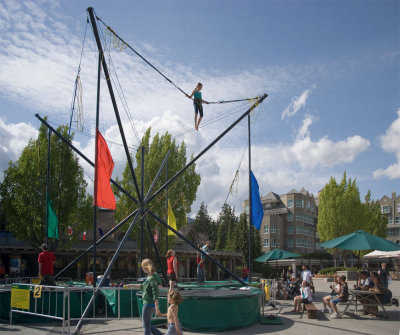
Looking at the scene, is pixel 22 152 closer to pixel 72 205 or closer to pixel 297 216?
pixel 72 205

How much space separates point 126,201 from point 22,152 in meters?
8.87

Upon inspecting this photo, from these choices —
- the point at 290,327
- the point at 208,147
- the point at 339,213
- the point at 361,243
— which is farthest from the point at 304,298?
the point at 339,213

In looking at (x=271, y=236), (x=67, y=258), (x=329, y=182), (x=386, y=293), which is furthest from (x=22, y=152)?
(x=271, y=236)

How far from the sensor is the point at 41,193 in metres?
26.4

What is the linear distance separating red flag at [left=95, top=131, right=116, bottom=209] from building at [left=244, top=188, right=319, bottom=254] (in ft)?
191

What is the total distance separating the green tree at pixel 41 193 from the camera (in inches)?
1047

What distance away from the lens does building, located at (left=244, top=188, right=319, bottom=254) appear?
226 feet

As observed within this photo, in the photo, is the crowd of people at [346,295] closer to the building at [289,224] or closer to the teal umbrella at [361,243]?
→ the teal umbrella at [361,243]

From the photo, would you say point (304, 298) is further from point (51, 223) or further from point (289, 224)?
point (289, 224)

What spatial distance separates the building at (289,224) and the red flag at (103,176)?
5812 cm

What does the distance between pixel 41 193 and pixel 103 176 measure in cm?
1617

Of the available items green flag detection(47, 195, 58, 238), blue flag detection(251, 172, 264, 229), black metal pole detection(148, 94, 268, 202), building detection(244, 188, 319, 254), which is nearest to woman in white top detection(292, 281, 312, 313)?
blue flag detection(251, 172, 264, 229)

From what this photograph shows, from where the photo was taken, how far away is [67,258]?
118 ft

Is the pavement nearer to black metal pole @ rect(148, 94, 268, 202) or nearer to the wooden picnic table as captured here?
the wooden picnic table
